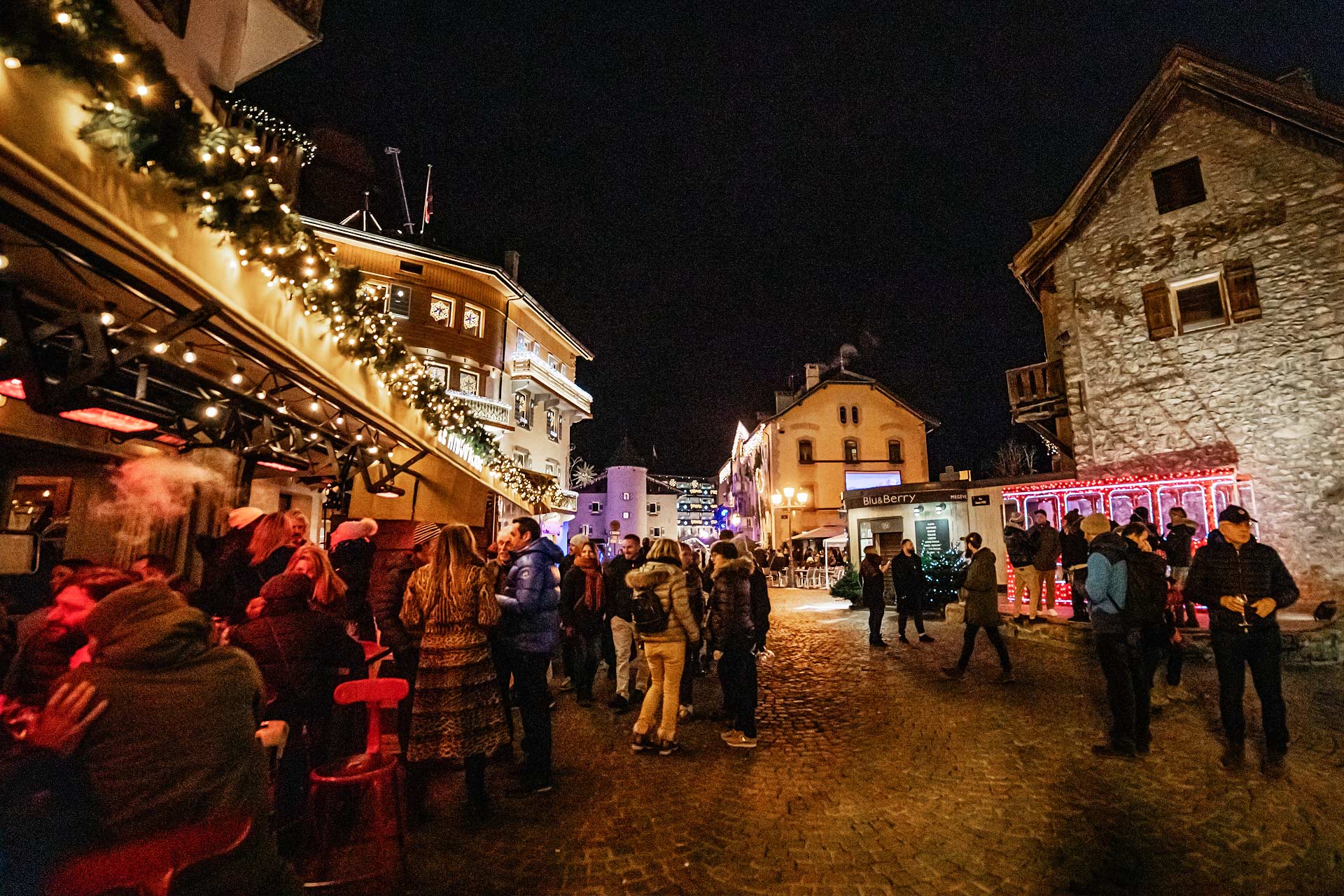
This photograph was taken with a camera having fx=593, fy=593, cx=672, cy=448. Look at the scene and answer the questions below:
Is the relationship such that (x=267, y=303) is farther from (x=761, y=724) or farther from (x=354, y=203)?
(x=354, y=203)

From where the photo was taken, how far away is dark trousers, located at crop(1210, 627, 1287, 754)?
196 inches

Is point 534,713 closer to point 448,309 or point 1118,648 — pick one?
point 1118,648

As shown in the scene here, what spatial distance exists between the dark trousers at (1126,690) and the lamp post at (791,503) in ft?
74.9

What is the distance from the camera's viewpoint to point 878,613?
1107 cm

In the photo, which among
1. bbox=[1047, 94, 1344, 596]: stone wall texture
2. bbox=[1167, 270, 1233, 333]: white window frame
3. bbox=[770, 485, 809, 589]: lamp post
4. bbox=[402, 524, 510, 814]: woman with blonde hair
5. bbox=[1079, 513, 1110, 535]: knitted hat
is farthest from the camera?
bbox=[770, 485, 809, 589]: lamp post

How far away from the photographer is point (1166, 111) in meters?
13.9

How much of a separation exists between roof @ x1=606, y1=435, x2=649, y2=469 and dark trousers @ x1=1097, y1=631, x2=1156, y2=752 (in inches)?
1948

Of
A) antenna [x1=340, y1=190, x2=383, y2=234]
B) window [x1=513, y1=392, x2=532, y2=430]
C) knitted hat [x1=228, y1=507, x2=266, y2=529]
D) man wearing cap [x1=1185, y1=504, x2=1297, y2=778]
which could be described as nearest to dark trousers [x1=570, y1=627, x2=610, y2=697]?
knitted hat [x1=228, y1=507, x2=266, y2=529]

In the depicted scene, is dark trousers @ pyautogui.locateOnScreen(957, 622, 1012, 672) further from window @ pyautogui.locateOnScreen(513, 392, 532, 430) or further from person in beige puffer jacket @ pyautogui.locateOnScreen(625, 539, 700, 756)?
window @ pyautogui.locateOnScreen(513, 392, 532, 430)

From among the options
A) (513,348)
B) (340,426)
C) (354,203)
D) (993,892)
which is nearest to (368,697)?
(993,892)

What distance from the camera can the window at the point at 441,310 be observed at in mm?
23797

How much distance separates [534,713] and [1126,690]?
5197 mm

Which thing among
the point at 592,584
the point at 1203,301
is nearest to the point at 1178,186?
the point at 1203,301

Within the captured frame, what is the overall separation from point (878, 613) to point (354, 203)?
85.5 feet
